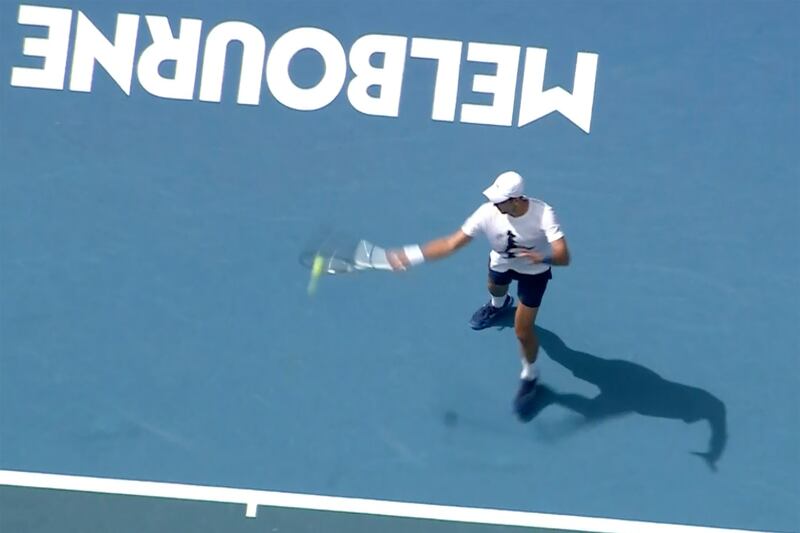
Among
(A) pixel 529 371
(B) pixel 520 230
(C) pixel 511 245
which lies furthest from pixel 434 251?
(A) pixel 529 371

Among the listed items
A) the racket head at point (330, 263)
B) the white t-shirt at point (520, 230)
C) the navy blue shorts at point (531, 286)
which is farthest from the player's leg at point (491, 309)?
the racket head at point (330, 263)

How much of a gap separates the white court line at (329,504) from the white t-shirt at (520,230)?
181 centimetres

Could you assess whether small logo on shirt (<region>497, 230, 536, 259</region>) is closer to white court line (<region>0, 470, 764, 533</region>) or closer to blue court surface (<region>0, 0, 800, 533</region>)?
blue court surface (<region>0, 0, 800, 533</region>)

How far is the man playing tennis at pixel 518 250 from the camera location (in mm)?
8781

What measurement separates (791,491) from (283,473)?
12.1 feet

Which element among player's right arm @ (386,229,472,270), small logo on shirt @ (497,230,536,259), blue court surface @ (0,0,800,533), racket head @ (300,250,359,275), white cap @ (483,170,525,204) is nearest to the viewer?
white cap @ (483,170,525,204)

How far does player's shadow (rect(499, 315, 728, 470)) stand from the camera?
9625mm

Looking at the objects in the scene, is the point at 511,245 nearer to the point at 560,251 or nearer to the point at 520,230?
the point at 520,230

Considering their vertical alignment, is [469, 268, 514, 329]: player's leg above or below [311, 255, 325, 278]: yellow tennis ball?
below

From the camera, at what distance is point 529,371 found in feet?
31.6

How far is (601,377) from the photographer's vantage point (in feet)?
32.0

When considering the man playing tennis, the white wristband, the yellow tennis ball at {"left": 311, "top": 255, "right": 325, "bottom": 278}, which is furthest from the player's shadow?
the yellow tennis ball at {"left": 311, "top": 255, "right": 325, "bottom": 278}

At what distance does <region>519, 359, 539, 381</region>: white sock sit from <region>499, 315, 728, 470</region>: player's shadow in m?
0.14

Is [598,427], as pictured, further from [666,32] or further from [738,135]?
[666,32]
